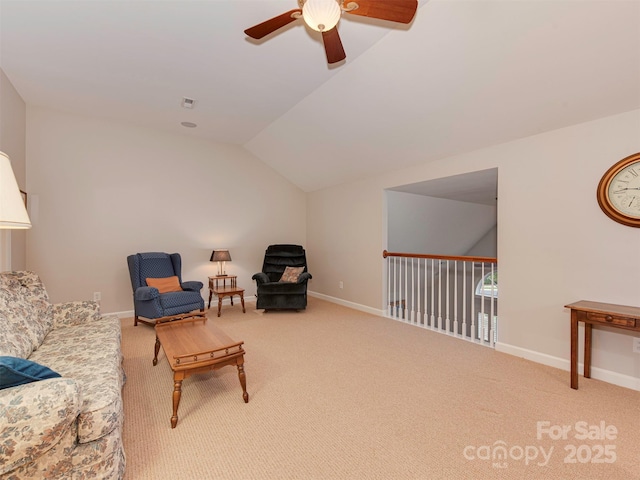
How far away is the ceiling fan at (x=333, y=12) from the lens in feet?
5.21

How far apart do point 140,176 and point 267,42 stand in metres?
3.24

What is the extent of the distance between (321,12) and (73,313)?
10.3ft

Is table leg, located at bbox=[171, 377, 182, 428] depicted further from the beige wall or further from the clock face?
the clock face

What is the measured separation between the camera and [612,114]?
8.20 ft

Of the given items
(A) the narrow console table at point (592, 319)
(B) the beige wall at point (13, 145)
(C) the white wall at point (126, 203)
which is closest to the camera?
(A) the narrow console table at point (592, 319)

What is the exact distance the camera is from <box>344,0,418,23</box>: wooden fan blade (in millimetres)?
1703

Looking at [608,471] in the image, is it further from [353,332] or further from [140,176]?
[140,176]

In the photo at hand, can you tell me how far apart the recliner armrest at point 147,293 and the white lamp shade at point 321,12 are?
11.7 feet

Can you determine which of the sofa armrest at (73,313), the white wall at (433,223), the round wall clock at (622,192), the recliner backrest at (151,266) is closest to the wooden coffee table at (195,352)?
the sofa armrest at (73,313)

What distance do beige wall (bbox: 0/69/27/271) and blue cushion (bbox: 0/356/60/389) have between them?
2.69 meters

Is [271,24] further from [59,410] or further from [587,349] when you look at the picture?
[587,349]

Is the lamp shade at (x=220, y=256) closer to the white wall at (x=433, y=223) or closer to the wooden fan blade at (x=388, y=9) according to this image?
the white wall at (x=433, y=223)

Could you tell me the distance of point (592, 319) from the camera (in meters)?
2.34

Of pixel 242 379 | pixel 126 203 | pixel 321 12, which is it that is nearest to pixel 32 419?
pixel 242 379
